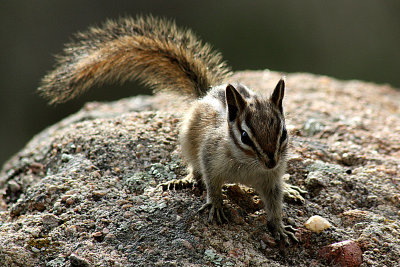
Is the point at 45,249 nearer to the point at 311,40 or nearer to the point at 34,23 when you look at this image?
the point at 34,23

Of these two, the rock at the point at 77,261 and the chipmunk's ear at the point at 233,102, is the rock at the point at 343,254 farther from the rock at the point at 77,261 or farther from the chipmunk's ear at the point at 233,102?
the rock at the point at 77,261

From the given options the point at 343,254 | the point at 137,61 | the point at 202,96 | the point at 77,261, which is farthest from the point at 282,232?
the point at 137,61

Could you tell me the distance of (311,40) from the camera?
10078 mm

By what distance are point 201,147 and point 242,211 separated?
1.66 ft

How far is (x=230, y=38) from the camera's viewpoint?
9.83 metres

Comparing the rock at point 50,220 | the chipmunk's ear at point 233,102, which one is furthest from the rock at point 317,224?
the rock at point 50,220

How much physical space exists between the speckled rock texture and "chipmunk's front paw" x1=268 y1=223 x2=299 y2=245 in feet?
0.14

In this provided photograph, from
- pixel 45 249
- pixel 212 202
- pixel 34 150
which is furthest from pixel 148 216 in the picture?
pixel 34 150

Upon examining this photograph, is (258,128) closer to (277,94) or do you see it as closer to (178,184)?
(277,94)

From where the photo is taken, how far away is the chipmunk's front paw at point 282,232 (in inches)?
127

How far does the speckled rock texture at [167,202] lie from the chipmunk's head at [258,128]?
52cm

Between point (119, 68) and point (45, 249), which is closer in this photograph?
point (45, 249)

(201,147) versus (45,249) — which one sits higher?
(201,147)

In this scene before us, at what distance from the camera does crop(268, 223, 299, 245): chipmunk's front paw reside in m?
3.21
